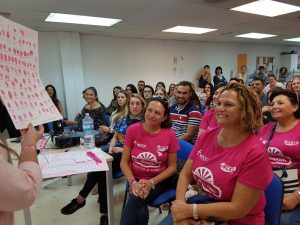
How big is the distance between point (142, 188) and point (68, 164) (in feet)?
1.86

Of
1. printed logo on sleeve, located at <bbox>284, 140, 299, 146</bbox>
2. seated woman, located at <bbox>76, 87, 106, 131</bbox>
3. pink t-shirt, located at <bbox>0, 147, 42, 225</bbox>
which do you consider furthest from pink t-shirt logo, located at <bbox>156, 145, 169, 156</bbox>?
seated woman, located at <bbox>76, 87, 106, 131</bbox>

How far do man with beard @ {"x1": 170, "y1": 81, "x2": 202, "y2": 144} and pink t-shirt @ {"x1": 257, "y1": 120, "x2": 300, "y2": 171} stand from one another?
3.02 feet

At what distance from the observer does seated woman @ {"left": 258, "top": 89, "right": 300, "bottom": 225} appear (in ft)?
4.96

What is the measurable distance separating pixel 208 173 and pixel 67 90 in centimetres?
524

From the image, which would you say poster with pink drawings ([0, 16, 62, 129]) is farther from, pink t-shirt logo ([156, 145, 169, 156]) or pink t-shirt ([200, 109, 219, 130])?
pink t-shirt ([200, 109, 219, 130])

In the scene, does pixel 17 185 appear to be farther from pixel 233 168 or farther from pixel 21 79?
pixel 233 168

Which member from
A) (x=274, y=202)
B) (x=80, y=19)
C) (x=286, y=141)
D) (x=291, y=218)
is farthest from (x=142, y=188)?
(x=80, y=19)

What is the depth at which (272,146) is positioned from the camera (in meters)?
1.76

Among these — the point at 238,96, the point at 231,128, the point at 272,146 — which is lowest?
the point at 272,146

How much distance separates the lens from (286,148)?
1.71 m

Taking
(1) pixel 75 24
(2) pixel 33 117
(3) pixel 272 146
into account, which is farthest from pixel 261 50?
(2) pixel 33 117

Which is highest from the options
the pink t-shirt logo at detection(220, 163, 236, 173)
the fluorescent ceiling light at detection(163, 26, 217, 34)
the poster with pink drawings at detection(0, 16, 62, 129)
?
the fluorescent ceiling light at detection(163, 26, 217, 34)

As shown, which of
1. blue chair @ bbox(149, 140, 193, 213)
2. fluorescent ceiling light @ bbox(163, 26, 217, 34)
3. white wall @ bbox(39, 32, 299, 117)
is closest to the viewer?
blue chair @ bbox(149, 140, 193, 213)

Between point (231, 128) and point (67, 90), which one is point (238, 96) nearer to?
point (231, 128)
